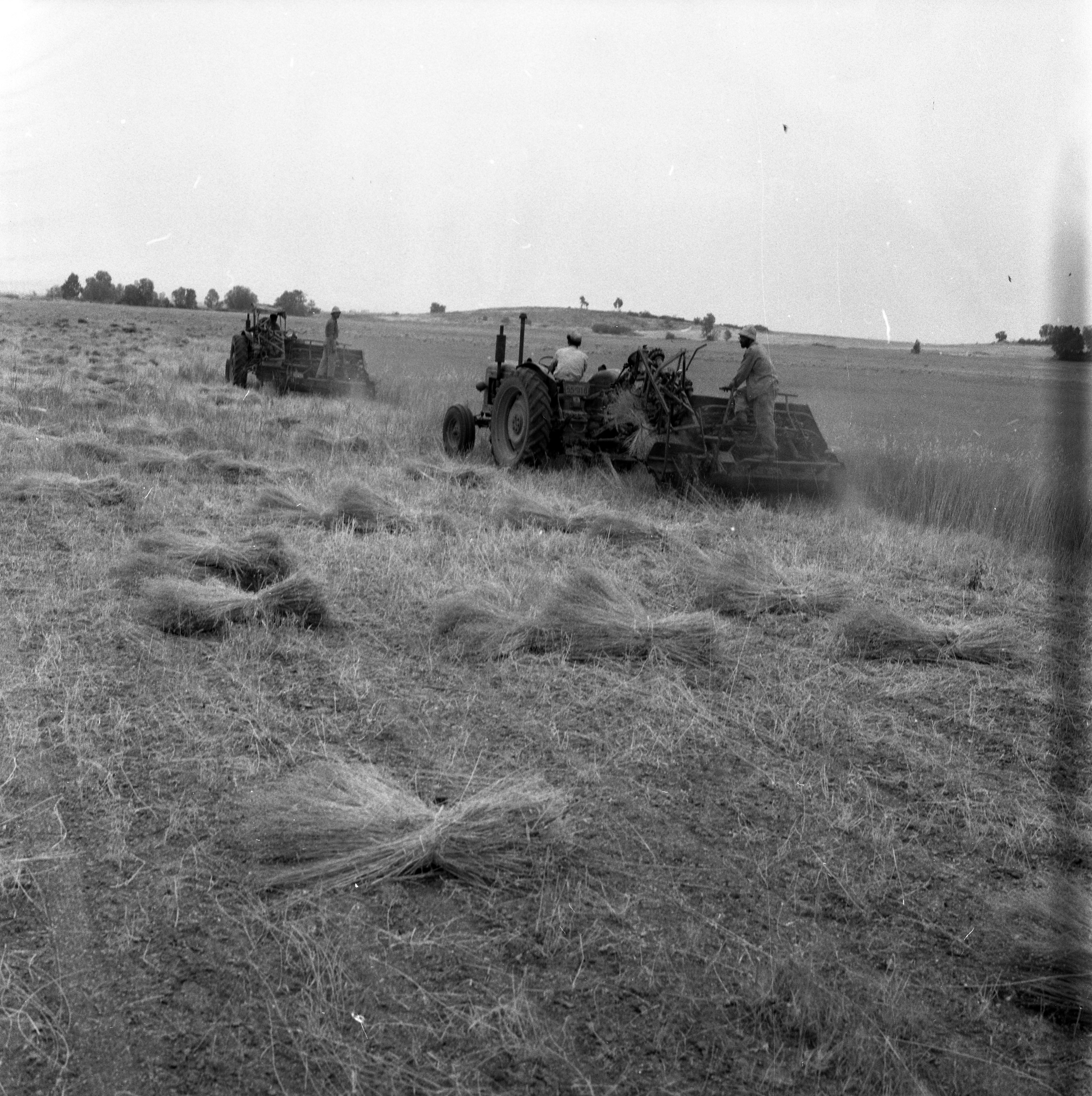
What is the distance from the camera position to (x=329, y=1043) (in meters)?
2.57

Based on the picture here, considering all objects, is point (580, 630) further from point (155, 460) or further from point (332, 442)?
point (332, 442)

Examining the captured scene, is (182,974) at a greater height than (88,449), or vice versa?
(88,449)

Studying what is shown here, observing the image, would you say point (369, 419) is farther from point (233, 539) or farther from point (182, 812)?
point (182, 812)

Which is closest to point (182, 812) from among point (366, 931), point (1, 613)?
point (366, 931)

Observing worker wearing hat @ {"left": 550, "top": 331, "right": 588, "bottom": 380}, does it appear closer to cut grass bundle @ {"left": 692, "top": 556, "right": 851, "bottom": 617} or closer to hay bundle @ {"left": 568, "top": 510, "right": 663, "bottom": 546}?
hay bundle @ {"left": 568, "top": 510, "right": 663, "bottom": 546}

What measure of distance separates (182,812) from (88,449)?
8.50 m

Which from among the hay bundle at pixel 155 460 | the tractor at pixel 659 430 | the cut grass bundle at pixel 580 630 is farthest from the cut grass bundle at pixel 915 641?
the hay bundle at pixel 155 460

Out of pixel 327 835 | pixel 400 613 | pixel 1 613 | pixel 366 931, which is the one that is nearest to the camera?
pixel 366 931

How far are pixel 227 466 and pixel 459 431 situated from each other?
3136 millimetres

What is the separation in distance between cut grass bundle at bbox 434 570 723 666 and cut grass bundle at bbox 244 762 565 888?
1.75 m

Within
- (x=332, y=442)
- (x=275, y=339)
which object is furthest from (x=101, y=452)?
(x=275, y=339)

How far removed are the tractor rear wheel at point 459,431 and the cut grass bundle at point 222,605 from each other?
733 centimetres

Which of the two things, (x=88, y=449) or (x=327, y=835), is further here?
(x=88, y=449)

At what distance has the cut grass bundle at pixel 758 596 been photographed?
A: 660cm
